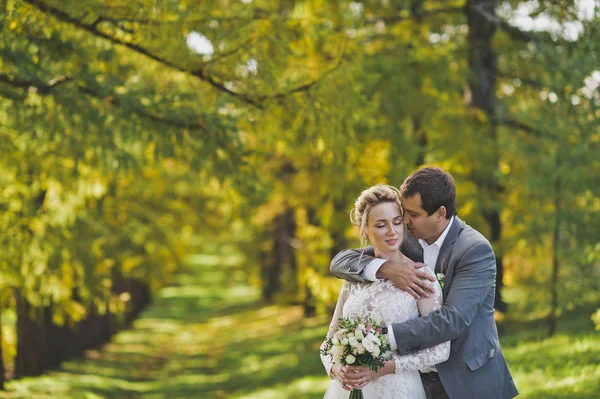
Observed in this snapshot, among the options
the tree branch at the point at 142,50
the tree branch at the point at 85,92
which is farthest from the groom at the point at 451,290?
the tree branch at the point at 85,92

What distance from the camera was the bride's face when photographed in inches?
174

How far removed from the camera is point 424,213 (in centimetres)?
434

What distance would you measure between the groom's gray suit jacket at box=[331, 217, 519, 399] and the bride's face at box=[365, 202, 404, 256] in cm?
18

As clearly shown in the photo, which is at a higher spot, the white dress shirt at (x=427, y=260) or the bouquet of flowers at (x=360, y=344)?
the white dress shirt at (x=427, y=260)

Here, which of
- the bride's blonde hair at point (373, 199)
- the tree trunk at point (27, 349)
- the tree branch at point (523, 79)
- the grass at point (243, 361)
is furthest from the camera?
the tree branch at point (523, 79)

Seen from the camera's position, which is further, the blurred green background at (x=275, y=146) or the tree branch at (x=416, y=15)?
the tree branch at (x=416, y=15)

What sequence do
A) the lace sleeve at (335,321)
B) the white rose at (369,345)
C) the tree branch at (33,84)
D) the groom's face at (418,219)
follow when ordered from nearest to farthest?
the white rose at (369,345)
the groom's face at (418,219)
the lace sleeve at (335,321)
the tree branch at (33,84)

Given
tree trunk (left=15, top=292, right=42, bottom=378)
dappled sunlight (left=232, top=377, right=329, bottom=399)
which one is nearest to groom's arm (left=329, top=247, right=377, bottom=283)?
dappled sunlight (left=232, top=377, right=329, bottom=399)

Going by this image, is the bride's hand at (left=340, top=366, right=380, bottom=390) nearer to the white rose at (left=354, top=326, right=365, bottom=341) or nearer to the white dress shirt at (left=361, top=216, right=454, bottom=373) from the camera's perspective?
the white rose at (left=354, top=326, right=365, bottom=341)

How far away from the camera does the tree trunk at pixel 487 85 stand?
43.3 feet

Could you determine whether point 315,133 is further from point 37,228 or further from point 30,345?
point 30,345

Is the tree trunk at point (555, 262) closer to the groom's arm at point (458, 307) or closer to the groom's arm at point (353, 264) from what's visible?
the groom's arm at point (353, 264)

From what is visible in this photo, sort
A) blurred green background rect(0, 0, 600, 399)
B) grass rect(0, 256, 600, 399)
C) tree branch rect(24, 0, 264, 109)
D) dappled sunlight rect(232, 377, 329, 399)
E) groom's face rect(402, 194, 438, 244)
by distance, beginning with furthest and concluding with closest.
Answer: dappled sunlight rect(232, 377, 329, 399) → grass rect(0, 256, 600, 399) → blurred green background rect(0, 0, 600, 399) → tree branch rect(24, 0, 264, 109) → groom's face rect(402, 194, 438, 244)

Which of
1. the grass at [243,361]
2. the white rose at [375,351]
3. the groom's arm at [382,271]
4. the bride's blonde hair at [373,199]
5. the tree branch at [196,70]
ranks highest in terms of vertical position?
the tree branch at [196,70]
